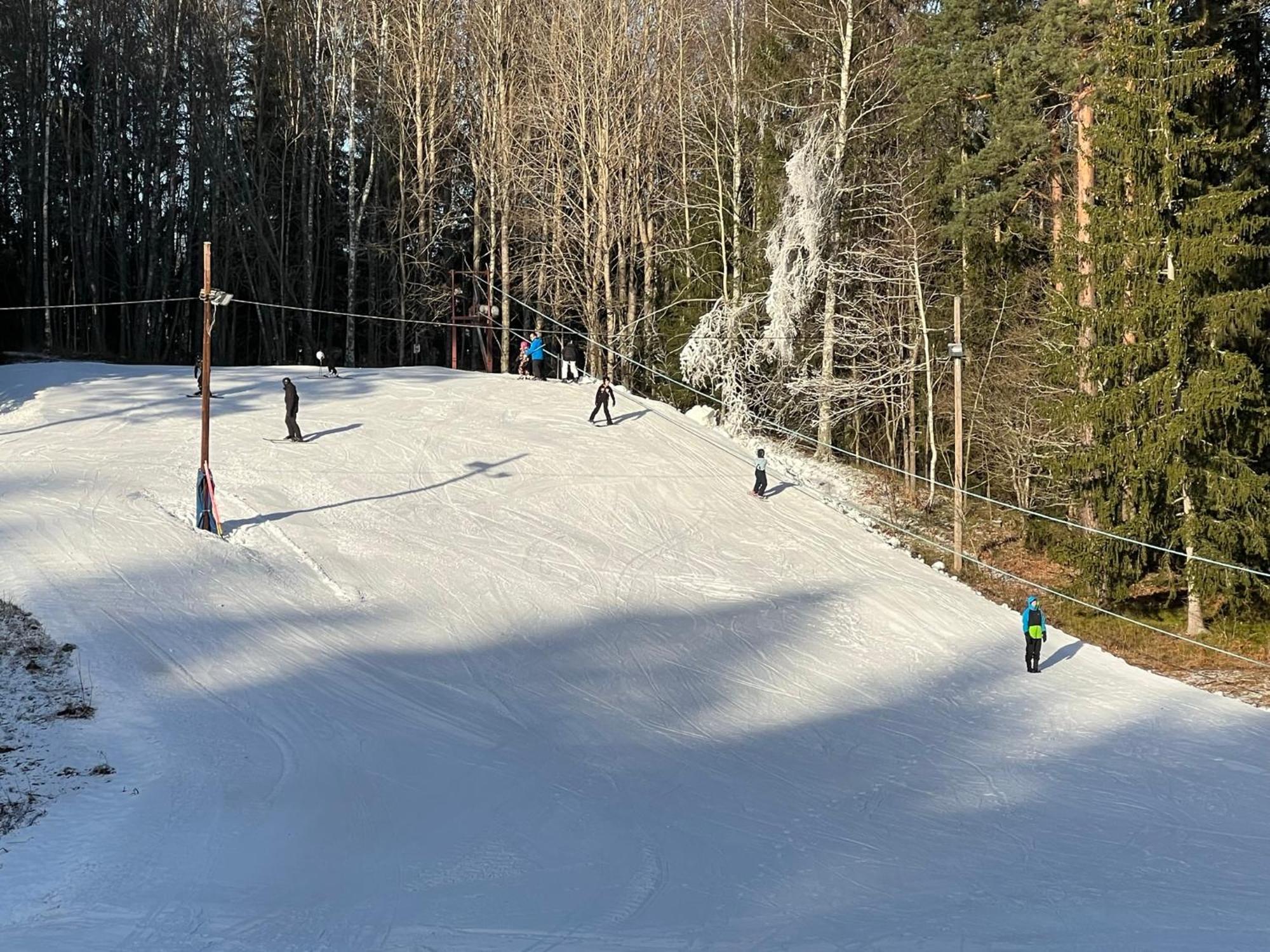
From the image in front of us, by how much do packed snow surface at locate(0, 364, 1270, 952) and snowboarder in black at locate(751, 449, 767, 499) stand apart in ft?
2.43

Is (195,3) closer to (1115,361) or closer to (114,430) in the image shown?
(114,430)

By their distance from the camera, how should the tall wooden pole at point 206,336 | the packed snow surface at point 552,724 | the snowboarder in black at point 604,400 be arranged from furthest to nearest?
the snowboarder in black at point 604,400 → the tall wooden pole at point 206,336 → the packed snow surface at point 552,724

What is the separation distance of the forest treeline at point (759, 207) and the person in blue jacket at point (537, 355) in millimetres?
4201

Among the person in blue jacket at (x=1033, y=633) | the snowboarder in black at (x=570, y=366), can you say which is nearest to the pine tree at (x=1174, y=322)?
the person in blue jacket at (x=1033, y=633)

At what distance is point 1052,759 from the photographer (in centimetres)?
1543

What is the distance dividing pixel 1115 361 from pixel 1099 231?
2915mm

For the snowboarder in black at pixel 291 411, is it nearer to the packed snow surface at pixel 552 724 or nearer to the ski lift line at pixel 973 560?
the packed snow surface at pixel 552 724

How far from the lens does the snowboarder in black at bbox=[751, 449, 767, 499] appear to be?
2778 centimetres

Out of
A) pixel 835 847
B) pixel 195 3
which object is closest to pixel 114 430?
pixel 835 847

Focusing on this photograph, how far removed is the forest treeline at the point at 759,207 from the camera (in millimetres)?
23484

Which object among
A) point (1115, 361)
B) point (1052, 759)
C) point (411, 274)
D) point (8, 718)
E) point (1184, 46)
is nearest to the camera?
point (8, 718)

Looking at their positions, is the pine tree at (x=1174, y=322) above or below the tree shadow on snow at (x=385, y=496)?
above

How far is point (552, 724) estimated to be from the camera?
1535cm

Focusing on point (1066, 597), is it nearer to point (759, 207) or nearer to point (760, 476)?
point (760, 476)
